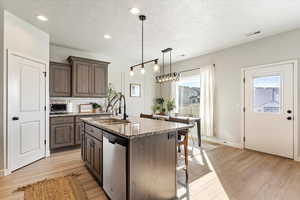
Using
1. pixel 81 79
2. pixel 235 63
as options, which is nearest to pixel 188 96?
pixel 235 63

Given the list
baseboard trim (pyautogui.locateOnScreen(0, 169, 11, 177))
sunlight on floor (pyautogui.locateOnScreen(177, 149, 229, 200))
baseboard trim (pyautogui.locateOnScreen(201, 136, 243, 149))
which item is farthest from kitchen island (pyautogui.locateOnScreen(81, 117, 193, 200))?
baseboard trim (pyautogui.locateOnScreen(201, 136, 243, 149))

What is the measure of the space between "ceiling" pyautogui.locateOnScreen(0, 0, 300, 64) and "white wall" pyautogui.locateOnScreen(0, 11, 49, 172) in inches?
6.3

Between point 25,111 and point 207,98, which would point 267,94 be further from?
point 25,111

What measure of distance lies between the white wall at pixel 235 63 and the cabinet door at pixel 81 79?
3.59m

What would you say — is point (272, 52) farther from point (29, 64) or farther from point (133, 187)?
point (29, 64)

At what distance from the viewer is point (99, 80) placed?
4.48m

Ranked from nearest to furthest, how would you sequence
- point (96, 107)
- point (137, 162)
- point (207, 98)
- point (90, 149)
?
point (137, 162) → point (90, 149) → point (96, 107) → point (207, 98)

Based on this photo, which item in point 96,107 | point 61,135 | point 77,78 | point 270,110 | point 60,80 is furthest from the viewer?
point 96,107

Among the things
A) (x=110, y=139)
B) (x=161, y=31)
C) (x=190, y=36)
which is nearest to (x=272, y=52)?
(x=190, y=36)

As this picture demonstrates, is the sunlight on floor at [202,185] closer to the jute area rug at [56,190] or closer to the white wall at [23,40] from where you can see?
the jute area rug at [56,190]

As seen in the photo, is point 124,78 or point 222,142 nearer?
point 222,142

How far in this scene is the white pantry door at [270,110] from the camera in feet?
10.8

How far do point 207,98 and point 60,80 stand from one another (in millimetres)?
4249

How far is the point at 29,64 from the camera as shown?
3010 mm
